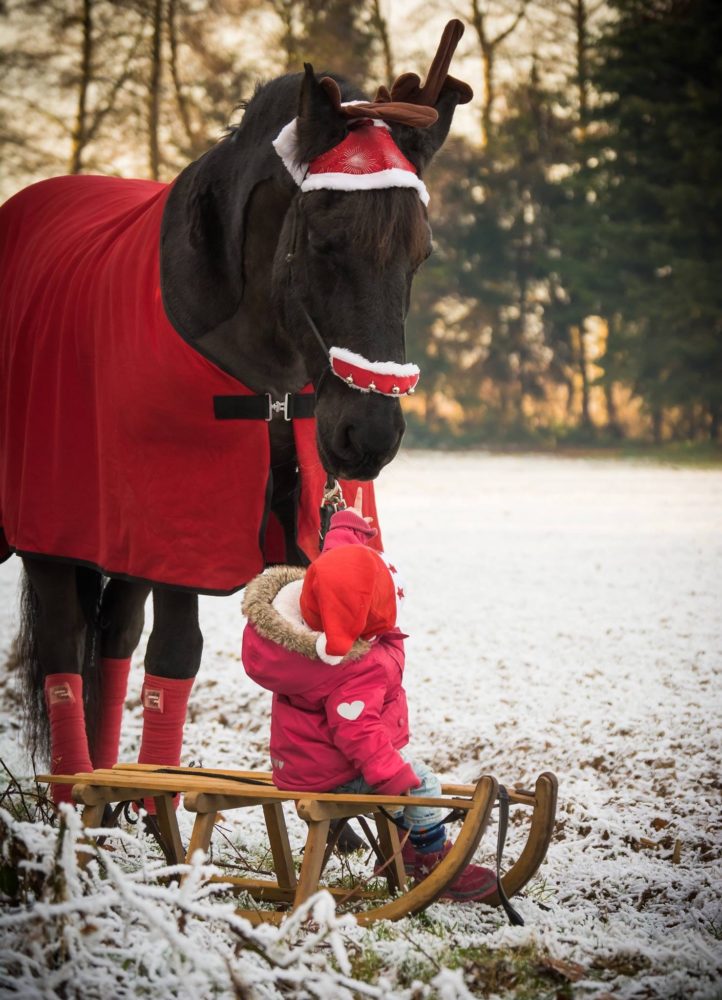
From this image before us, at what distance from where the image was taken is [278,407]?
327 centimetres

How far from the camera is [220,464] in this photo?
3.30 m

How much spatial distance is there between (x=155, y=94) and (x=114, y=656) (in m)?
17.7

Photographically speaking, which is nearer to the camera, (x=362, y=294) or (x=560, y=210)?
(x=362, y=294)

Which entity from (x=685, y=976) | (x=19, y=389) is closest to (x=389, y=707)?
(x=685, y=976)

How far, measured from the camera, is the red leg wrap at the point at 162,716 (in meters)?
3.48

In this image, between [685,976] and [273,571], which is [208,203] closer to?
[273,571]

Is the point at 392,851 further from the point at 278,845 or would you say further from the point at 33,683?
the point at 33,683

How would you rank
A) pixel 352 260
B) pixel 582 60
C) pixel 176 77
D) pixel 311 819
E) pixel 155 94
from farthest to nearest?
pixel 582 60 → pixel 176 77 → pixel 155 94 → pixel 352 260 → pixel 311 819

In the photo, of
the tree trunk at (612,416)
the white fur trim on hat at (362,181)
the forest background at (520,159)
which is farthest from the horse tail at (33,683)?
the tree trunk at (612,416)

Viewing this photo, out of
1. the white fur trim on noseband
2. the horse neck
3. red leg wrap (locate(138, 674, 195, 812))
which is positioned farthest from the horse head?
red leg wrap (locate(138, 674, 195, 812))

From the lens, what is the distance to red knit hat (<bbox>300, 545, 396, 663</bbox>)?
263 centimetres

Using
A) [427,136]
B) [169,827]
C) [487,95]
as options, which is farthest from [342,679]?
[487,95]

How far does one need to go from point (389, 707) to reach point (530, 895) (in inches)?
29.4

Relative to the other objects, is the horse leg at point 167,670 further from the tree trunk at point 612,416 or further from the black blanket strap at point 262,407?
the tree trunk at point 612,416
